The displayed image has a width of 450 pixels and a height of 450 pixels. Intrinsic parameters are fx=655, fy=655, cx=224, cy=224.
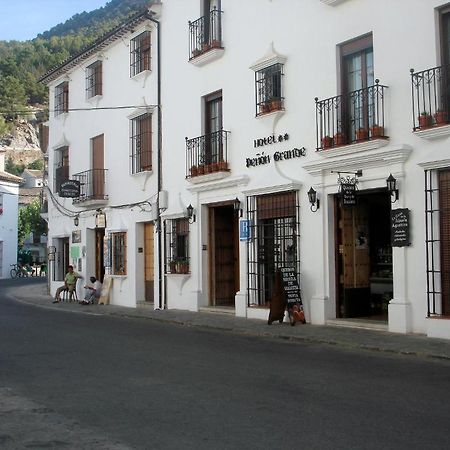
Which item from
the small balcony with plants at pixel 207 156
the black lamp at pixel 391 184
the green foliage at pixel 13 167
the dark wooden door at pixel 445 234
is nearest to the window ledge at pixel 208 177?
the small balcony with plants at pixel 207 156

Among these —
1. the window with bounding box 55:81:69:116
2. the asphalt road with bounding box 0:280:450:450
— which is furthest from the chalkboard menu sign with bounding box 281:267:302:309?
the window with bounding box 55:81:69:116

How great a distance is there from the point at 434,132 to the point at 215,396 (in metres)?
6.75

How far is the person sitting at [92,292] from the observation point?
72.4 ft

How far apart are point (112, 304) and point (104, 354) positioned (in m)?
11.6

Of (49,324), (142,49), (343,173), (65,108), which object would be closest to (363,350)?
(343,173)

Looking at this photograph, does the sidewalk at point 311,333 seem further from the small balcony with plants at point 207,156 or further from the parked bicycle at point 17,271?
the parked bicycle at point 17,271

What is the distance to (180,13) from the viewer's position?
1878 cm

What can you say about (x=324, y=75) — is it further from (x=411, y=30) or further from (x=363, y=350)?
(x=363, y=350)

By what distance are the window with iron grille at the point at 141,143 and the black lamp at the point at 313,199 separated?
24.4 ft

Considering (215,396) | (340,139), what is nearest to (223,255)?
(340,139)

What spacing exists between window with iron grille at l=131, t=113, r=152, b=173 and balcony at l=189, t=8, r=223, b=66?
315cm

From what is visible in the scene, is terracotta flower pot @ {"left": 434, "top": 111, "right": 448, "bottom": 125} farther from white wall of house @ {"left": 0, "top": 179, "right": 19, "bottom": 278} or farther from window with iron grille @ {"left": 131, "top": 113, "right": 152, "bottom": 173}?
white wall of house @ {"left": 0, "top": 179, "right": 19, "bottom": 278}

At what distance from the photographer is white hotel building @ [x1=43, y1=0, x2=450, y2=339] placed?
478 inches

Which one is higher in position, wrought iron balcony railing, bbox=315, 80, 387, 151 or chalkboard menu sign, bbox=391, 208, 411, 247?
wrought iron balcony railing, bbox=315, 80, 387, 151
